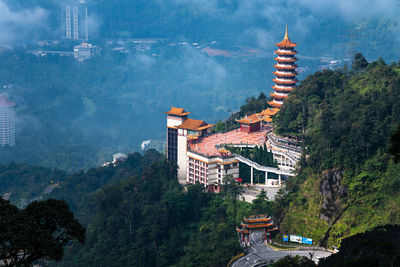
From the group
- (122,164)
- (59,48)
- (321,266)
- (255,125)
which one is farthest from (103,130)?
(321,266)

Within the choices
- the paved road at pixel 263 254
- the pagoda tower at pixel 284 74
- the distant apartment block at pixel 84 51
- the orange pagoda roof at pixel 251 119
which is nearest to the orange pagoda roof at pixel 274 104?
the pagoda tower at pixel 284 74

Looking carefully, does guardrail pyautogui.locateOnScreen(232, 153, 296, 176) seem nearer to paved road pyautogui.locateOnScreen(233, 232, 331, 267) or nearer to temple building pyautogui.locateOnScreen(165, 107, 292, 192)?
temple building pyautogui.locateOnScreen(165, 107, 292, 192)

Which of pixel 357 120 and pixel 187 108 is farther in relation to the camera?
pixel 187 108

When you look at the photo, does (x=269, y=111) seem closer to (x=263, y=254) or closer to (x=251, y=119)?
(x=251, y=119)

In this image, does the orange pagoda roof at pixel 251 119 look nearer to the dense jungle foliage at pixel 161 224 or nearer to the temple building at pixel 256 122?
the temple building at pixel 256 122

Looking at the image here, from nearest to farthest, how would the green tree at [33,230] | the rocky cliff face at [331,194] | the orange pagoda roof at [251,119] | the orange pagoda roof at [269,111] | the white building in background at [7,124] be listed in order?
the green tree at [33,230], the rocky cliff face at [331,194], the orange pagoda roof at [251,119], the orange pagoda roof at [269,111], the white building in background at [7,124]

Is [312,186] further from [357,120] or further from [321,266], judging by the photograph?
[321,266]

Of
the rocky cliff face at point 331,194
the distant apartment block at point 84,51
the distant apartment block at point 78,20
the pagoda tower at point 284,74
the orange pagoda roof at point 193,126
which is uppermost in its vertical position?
the distant apartment block at point 78,20

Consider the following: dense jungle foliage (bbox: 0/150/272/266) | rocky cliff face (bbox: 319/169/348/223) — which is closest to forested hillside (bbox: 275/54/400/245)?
rocky cliff face (bbox: 319/169/348/223)
